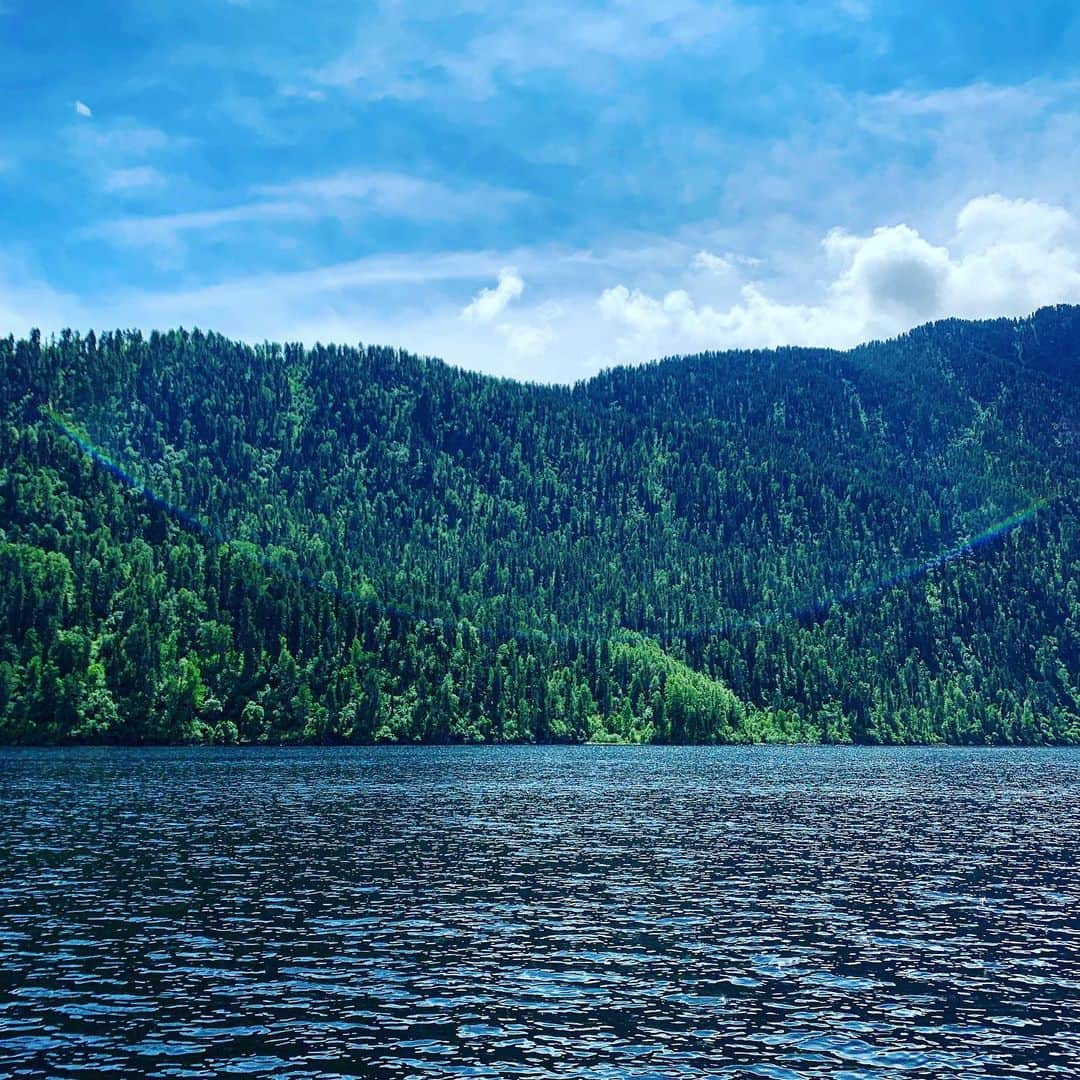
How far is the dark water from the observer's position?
110 ft

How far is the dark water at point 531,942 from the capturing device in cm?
3341

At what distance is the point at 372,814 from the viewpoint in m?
96.2

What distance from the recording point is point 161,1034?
34312mm

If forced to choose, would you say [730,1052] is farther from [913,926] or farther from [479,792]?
[479,792]

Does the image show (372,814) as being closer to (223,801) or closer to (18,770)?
(223,801)

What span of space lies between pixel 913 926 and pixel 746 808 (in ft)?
184

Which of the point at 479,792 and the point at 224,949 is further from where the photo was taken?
the point at 479,792

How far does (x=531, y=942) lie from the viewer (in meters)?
48.1

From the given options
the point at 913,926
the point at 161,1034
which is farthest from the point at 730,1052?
the point at 913,926

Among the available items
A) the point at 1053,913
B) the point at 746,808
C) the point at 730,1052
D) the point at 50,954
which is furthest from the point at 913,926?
the point at 746,808

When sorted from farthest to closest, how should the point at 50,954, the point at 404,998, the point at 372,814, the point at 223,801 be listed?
the point at 223,801 → the point at 372,814 → the point at 50,954 → the point at 404,998

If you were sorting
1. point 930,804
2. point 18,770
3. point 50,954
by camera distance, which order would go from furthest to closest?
point 18,770 → point 930,804 → point 50,954

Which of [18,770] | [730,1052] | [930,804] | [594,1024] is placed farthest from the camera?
[18,770]

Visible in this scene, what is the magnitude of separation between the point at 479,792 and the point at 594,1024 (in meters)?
86.9
